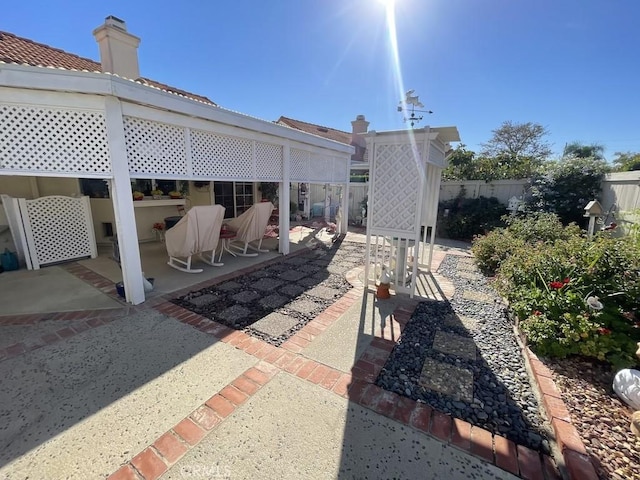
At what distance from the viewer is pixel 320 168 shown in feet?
27.6

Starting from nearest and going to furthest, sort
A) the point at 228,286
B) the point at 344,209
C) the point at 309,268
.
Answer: the point at 228,286
the point at 309,268
the point at 344,209

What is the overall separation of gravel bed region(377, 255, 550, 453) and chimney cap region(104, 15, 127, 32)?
10298mm

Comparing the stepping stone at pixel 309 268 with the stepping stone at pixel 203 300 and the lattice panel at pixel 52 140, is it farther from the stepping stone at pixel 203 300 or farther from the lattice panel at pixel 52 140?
the lattice panel at pixel 52 140

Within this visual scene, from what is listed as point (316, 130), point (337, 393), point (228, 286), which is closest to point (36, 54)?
point (228, 286)

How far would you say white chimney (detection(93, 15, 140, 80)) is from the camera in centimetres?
711

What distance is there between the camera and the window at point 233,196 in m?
9.82

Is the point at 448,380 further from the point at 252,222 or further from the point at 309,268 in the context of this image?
the point at 252,222

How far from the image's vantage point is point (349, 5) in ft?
17.7

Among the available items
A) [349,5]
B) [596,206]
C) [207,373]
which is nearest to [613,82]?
[596,206]

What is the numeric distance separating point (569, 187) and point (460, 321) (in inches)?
286

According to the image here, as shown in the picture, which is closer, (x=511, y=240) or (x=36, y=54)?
(x=511, y=240)

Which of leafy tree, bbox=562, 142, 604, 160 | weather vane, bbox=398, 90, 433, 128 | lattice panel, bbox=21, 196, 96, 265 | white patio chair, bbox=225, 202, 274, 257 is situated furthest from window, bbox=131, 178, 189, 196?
leafy tree, bbox=562, 142, 604, 160

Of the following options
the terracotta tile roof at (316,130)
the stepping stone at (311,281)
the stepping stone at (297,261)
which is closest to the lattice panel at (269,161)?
the stepping stone at (297,261)

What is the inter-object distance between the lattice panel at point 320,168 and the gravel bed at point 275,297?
2.96 meters
